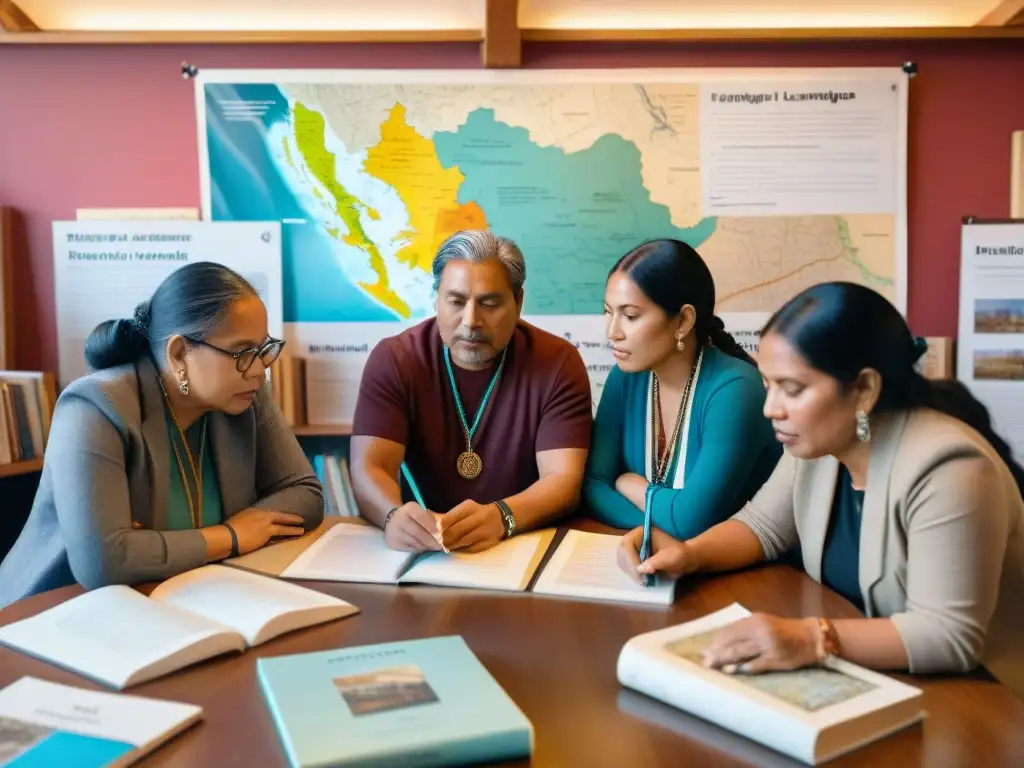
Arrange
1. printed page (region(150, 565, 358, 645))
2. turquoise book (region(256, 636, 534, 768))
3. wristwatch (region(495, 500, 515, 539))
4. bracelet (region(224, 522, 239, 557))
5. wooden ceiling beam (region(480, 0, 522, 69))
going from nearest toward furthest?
turquoise book (region(256, 636, 534, 768)) → printed page (region(150, 565, 358, 645)) → bracelet (region(224, 522, 239, 557)) → wristwatch (region(495, 500, 515, 539)) → wooden ceiling beam (region(480, 0, 522, 69))

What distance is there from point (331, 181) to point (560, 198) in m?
0.88

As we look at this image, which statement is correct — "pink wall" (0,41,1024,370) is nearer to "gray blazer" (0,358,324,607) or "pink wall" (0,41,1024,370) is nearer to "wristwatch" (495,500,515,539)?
"gray blazer" (0,358,324,607)

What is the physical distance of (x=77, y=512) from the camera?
4.62ft

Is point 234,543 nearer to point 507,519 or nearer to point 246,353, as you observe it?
point 246,353

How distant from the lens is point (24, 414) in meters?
2.81

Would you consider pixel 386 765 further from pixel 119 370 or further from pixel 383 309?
pixel 383 309

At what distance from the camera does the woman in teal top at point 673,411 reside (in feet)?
5.73

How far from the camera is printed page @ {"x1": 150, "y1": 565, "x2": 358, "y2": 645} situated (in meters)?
1.18

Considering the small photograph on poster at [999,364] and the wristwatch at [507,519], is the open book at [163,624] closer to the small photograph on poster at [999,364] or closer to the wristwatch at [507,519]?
the wristwatch at [507,519]

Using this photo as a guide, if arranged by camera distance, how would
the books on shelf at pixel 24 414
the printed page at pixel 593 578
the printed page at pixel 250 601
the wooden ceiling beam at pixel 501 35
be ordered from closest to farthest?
the printed page at pixel 250 601 < the printed page at pixel 593 578 < the books on shelf at pixel 24 414 < the wooden ceiling beam at pixel 501 35

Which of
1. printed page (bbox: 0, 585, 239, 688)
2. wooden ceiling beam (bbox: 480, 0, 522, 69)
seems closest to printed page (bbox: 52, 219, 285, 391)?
wooden ceiling beam (bbox: 480, 0, 522, 69)

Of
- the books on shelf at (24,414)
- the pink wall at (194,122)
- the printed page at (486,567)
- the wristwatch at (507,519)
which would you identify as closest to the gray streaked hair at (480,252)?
the wristwatch at (507,519)

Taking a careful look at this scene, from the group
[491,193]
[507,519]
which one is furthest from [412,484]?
[491,193]

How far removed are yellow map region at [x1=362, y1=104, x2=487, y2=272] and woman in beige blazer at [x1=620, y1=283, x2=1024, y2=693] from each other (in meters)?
1.98
